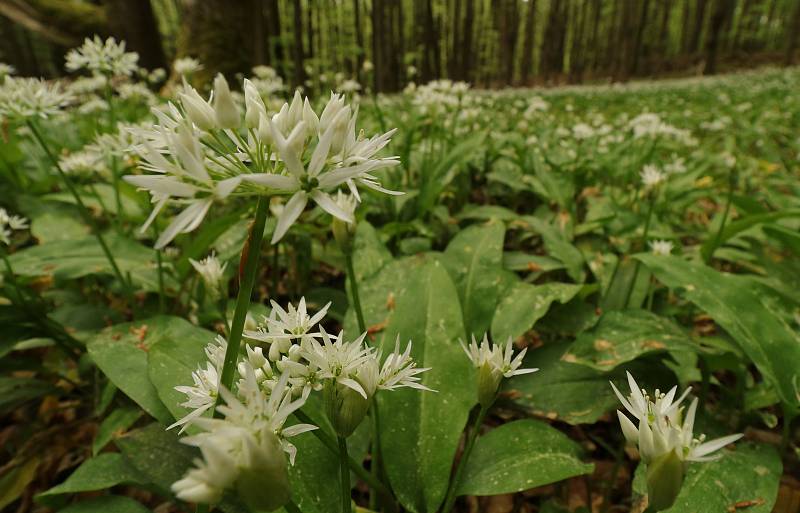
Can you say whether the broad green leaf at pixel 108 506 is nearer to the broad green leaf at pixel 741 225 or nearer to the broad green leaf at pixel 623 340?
the broad green leaf at pixel 623 340

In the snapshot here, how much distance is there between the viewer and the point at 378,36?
608 inches

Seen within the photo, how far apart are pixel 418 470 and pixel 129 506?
706 millimetres

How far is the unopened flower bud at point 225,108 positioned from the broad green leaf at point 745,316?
1401 mm

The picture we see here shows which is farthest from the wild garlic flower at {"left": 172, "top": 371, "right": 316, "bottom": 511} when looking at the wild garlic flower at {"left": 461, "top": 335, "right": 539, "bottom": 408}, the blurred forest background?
the blurred forest background

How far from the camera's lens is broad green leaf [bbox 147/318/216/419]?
1226 mm

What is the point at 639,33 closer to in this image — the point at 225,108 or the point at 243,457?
the point at 225,108

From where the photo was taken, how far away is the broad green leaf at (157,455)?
1224 mm

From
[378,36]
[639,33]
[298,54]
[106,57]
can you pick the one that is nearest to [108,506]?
[106,57]

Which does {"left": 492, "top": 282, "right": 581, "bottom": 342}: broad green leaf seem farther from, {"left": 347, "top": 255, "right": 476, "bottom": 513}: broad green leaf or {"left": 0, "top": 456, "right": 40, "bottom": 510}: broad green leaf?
{"left": 0, "top": 456, "right": 40, "bottom": 510}: broad green leaf

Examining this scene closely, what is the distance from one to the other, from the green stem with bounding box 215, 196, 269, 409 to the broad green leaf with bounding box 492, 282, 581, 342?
1.08 metres

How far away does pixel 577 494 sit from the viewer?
1635 millimetres

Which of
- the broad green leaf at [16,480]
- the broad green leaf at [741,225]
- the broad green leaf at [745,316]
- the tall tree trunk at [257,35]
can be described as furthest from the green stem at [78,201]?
the tall tree trunk at [257,35]

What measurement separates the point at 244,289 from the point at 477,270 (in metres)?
1.36

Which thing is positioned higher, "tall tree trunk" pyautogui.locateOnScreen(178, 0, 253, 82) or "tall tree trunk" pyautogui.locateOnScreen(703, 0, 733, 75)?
"tall tree trunk" pyautogui.locateOnScreen(703, 0, 733, 75)
